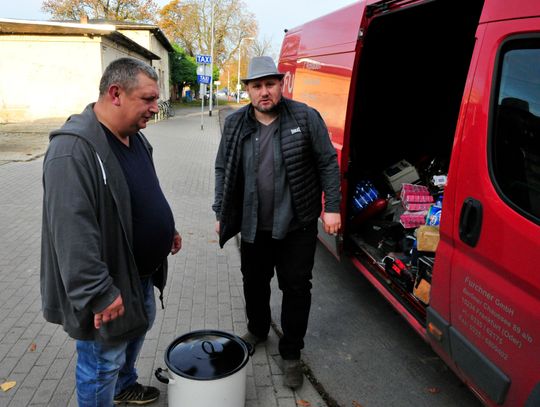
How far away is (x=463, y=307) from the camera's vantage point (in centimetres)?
216

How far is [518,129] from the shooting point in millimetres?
1932

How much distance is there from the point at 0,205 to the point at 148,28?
2642 centimetres

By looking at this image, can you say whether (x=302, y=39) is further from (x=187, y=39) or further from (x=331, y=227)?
(x=187, y=39)

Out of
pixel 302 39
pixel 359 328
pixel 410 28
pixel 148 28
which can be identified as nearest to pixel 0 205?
pixel 302 39

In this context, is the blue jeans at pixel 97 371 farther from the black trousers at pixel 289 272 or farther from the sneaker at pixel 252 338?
the sneaker at pixel 252 338

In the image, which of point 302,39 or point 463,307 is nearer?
point 463,307

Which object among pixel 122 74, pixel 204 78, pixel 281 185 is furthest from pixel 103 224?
pixel 204 78

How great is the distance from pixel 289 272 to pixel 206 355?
2.52ft

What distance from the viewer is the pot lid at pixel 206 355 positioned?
2.20m

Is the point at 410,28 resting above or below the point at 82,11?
below

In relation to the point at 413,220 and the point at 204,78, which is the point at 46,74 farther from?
the point at 413,220

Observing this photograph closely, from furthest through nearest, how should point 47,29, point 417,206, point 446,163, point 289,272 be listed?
point 47,29, point 446,163, point 417,206, point 289,272

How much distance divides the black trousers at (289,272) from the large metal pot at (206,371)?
20.7 inches

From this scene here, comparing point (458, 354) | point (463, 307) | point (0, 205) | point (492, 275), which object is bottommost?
point (0, 205)
